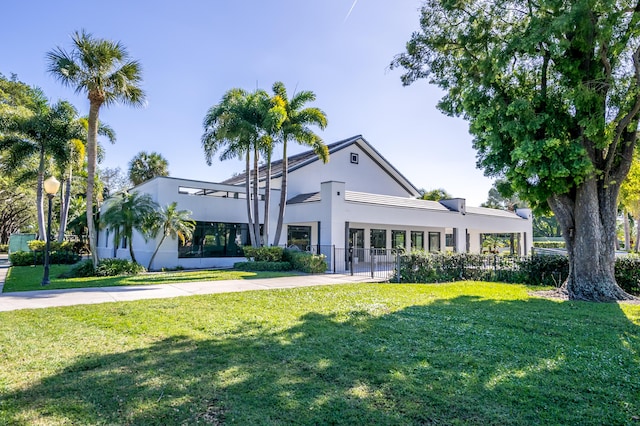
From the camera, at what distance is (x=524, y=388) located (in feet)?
12.3

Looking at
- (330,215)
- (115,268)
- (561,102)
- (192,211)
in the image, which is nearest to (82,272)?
(115,268)

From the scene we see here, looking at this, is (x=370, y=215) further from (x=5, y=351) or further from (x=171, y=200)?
(x=5, y=351)

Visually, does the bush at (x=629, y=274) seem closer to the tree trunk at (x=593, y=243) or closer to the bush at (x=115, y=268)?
the tree trunk at (x=593, y=243)

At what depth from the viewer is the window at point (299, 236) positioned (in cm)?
2211

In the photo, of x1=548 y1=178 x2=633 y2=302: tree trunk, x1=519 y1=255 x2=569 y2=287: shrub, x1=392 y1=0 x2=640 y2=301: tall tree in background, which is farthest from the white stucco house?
x1=548 y1=178 x2=633 y2=302: tree trunk

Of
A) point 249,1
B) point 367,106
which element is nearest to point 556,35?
point 367,106

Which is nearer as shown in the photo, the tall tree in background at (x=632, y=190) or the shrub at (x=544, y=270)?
the shrub at (x=544, y=270)

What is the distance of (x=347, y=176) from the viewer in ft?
86.0

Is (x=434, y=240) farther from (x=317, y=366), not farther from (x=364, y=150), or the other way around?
(x=317, y=366)

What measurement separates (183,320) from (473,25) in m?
11.5

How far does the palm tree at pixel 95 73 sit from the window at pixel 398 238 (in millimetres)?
17300

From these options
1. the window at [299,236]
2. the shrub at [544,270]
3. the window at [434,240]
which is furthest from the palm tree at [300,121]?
the window at [434,240]

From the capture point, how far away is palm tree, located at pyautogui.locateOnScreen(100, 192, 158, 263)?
15.6 meters

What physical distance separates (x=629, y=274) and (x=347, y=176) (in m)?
17.3
